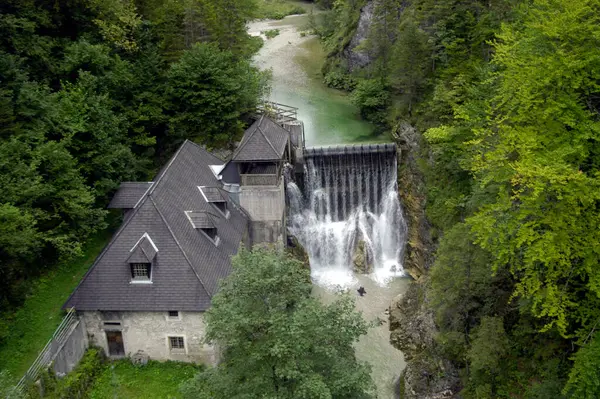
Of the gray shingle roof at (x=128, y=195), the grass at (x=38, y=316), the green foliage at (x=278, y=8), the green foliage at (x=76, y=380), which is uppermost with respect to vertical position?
the green foliage at (x=278, y=8)

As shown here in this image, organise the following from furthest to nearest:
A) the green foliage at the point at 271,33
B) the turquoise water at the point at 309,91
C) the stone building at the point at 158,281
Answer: the green foliage at the point at 271,33
the turquoise water at the point at 309,91
the stone building at the point at 158,281

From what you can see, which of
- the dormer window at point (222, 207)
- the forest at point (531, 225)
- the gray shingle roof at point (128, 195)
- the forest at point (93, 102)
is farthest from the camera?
the dormer window at point (222, 207)

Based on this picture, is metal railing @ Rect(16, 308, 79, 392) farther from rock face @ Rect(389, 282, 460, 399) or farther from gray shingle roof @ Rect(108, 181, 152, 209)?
rock face @ Rect(389, 282, 460, 399)

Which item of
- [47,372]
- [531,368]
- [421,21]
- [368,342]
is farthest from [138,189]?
[421,21]

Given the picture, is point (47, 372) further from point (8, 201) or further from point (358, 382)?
point (358, 382)

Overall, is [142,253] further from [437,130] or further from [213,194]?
[437,130]

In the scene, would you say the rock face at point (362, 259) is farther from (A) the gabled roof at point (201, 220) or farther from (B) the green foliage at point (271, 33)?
(B) the green foliage at point (271, 33)

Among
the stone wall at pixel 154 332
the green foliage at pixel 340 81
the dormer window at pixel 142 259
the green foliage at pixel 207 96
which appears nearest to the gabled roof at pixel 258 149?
the green foliage at pixel 207 96

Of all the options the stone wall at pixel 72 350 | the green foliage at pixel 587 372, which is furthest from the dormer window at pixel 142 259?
the green foliage at pixel 587 372

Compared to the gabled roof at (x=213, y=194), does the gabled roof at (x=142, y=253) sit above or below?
below

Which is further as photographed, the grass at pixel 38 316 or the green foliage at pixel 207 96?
the green foliage at pixel 207 96
